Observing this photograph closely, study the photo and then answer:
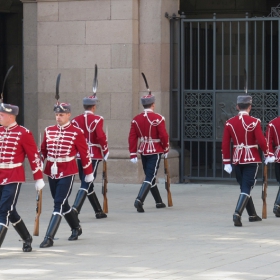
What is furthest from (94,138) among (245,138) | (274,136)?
(274,136)

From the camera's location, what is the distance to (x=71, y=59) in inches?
637

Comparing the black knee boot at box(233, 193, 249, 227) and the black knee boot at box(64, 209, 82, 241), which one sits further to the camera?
the black knee boot at box(233, 193, 249, 227)

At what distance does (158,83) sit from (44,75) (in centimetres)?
220

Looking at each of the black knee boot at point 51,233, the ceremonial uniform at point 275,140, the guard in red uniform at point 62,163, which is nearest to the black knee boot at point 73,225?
the guard in red uniform at point 62,163

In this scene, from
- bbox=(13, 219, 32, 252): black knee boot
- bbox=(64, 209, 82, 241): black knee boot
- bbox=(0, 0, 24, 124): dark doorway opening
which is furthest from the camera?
bbox=(0, 0, 24, 124): dark doorway opening

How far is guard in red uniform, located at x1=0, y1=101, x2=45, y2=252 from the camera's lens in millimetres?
8906

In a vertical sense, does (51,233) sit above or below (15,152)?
below

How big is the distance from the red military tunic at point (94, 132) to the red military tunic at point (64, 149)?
191cm

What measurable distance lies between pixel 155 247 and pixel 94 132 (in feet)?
9.54

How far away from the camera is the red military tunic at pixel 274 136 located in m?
11.7

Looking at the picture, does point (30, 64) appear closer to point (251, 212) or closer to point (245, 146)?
point (245, 146)

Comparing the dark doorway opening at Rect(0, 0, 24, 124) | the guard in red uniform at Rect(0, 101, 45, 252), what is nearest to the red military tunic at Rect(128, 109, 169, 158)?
the guard in red uniform at Rect(0, 101, 45, 252)

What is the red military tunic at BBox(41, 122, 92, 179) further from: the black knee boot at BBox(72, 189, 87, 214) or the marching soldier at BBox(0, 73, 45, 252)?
the black knee boot at BBox(72, 189, 87, 214)

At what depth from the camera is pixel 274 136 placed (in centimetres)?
1174
